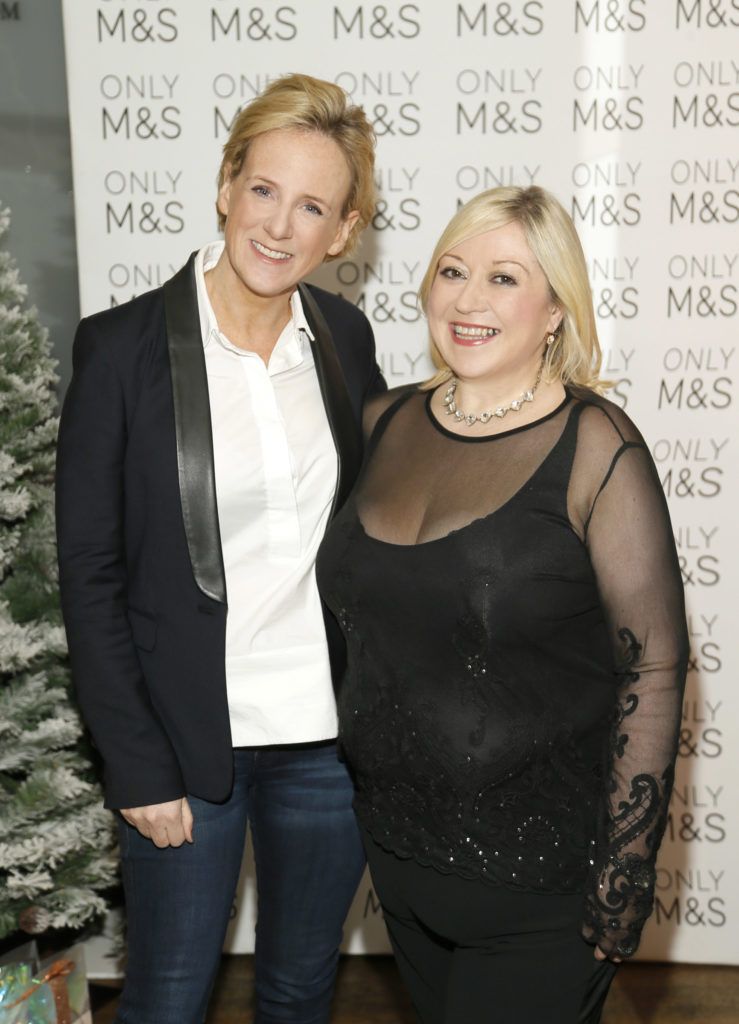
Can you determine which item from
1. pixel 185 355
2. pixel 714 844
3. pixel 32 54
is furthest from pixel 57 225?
pixel 714 844

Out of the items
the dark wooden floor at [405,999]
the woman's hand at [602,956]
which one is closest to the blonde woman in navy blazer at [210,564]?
the woman's hand at [602,956]

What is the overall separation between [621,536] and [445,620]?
0.93ft

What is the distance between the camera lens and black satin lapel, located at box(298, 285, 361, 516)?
190 centimetres

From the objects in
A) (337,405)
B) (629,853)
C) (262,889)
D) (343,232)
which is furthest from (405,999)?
(343,232)

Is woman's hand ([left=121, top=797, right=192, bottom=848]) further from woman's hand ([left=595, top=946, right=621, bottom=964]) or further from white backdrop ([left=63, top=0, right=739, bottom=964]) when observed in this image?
white backdrop ([left=63, top=0, right=739, bottom=964])

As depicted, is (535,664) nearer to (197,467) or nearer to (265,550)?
(265,550)

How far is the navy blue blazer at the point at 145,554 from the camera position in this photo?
170 cm

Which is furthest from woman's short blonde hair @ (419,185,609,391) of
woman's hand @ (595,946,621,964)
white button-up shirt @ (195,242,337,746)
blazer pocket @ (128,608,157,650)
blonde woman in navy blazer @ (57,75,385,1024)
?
woman's hand @ (595,946,621,964)

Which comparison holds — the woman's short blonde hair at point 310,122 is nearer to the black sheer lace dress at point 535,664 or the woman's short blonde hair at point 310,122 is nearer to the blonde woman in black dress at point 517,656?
the blonde woman in black dress at point 517,656

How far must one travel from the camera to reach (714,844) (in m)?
2.93

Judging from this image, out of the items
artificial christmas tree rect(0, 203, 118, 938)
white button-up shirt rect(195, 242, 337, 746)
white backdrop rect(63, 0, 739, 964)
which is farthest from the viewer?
white backdrop rect(63, 0, 739, 964)

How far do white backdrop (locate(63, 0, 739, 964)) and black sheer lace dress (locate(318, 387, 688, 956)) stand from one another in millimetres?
1099

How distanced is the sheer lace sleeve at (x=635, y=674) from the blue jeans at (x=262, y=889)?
0.50 meters

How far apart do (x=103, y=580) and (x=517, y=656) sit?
65cm
